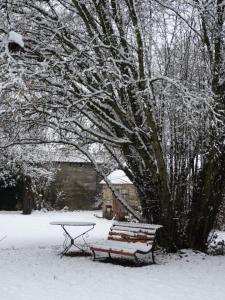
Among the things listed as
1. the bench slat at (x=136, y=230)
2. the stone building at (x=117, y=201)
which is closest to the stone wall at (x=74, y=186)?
the stone building at (x=117, y=201)

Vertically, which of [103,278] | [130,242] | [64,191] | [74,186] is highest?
[74,186]

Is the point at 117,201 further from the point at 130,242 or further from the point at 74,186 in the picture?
the point at 130,242

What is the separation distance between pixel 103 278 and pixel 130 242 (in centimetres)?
201

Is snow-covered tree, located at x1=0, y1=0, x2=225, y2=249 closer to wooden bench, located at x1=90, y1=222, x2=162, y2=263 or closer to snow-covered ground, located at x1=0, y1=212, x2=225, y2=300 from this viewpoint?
wooden bench, located at x1=90, y1=222, x2=162, y2=263

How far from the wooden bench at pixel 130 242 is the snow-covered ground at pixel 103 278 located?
30 cm

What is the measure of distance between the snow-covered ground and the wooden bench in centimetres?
30

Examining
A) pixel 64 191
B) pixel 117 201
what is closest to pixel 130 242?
pixel 117 201

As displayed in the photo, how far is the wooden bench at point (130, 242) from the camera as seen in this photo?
9188mm

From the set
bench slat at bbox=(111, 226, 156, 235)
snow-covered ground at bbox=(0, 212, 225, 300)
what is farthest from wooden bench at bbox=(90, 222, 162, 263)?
snow-covered ground at bbox=(0, 212, 225, 300)

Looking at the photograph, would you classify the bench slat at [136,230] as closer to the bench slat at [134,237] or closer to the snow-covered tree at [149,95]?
the bench slat at [134,237]

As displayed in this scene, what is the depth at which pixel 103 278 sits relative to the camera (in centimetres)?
799

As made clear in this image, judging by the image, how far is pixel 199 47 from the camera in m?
10.8

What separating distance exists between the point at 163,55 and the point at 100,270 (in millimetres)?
5645

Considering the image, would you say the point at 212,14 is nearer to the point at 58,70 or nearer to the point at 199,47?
the point at 199,47
